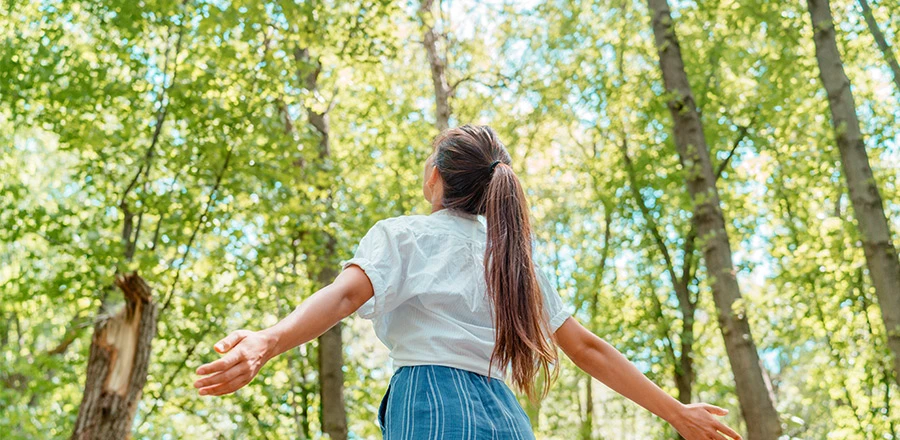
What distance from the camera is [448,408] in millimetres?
2098

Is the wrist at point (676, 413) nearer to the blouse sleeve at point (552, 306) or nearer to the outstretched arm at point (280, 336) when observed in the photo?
the blouse sleeve at point (552, 306)

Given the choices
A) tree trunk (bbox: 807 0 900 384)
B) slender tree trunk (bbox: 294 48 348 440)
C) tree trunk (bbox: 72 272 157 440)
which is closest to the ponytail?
tree trunk (bbox: 72 272 157 440)

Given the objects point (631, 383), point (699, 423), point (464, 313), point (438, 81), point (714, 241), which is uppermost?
point (438, 81)

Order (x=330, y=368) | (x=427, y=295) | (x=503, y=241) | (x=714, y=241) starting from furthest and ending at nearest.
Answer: (x=330, y=368) < (x=714, y=241) < (x=503, y=241) < (x=427, y=295)

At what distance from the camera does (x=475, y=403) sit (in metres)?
2.14

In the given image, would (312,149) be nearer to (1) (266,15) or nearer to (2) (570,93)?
(1) (266,15)

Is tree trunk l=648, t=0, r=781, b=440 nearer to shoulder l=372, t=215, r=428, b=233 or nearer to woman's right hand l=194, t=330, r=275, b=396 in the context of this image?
shoulder l=372, t=215, r=428, b=233

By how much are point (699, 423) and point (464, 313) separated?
2.77ft

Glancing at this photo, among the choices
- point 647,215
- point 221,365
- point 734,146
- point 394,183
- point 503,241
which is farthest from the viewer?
point 647,215

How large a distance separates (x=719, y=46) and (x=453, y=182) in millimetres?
10107

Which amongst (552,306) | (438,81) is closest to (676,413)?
(552,306)

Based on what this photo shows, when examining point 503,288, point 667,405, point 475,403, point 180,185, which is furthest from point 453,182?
point 180,185

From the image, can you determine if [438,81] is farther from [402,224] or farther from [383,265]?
[383,265]

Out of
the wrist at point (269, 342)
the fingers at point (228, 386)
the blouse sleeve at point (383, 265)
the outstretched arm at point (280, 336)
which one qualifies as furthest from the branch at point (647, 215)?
the fingers at point (228, 386)
